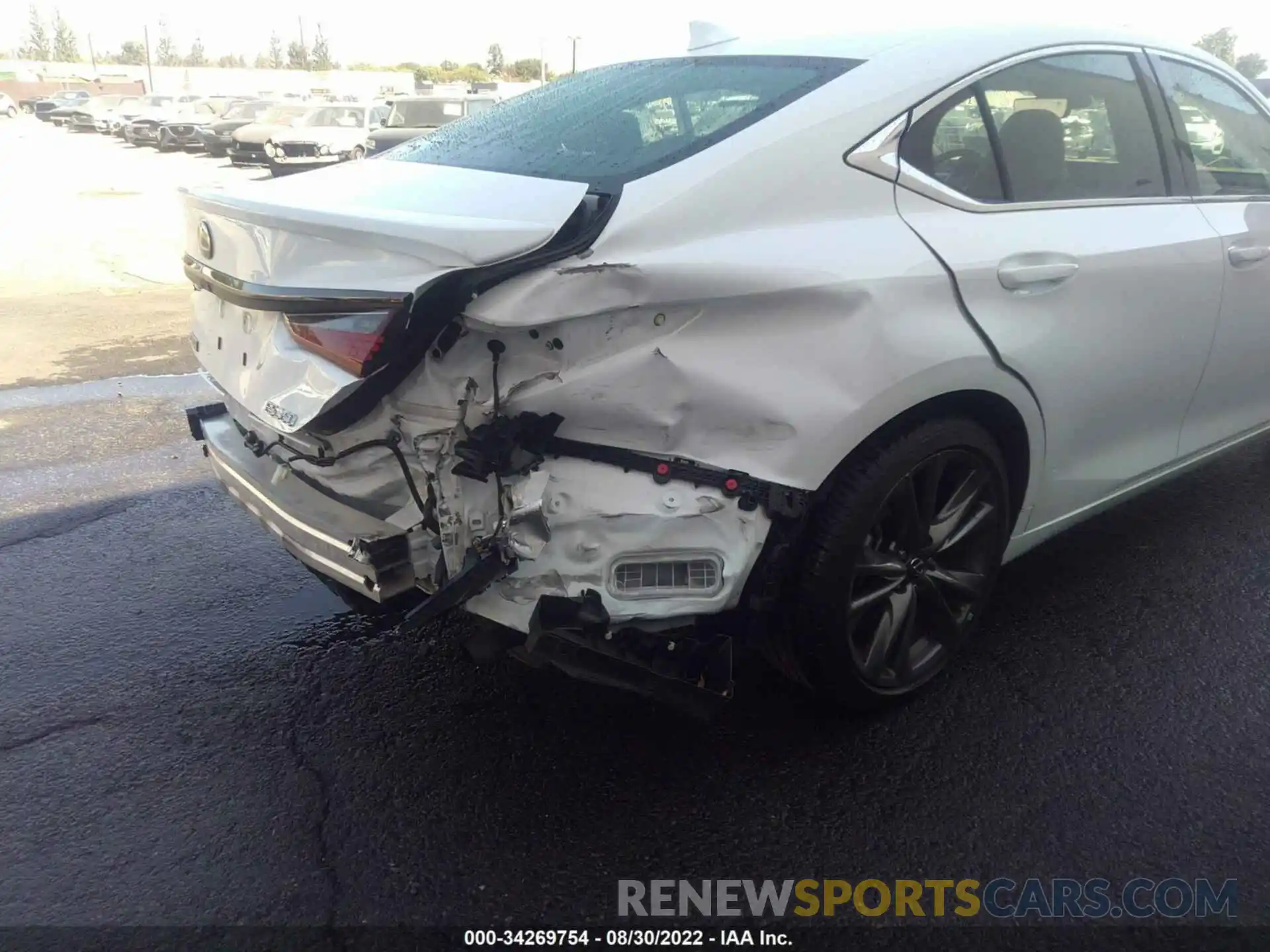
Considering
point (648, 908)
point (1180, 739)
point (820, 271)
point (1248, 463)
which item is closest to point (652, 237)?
point (820, 271)

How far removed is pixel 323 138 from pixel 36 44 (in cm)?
9749

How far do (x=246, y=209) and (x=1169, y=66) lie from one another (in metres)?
2.91

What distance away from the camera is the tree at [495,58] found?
84562 mm

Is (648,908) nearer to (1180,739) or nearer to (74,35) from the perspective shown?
(1180,739)

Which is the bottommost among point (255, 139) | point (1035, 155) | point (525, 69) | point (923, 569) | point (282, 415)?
point (255, 139)

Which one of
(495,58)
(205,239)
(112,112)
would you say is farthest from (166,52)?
(205,239)

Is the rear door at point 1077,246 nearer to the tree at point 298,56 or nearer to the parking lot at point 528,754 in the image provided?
the parking lot at point 528,754

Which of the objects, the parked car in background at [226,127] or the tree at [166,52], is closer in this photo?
the parked car in background at [226,127]

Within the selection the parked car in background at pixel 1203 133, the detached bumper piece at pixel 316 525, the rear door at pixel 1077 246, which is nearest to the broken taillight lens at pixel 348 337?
the detached bumper piece at pixel 316 525

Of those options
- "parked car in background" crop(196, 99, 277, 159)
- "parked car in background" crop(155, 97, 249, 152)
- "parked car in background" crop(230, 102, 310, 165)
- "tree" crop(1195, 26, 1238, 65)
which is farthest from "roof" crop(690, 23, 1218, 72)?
"tree" crop(1195, 26, 1238, 65)

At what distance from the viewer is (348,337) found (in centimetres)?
212

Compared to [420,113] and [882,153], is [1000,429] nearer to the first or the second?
[882,153]

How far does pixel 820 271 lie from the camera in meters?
2.21

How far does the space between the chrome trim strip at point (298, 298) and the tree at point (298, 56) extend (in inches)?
3847
